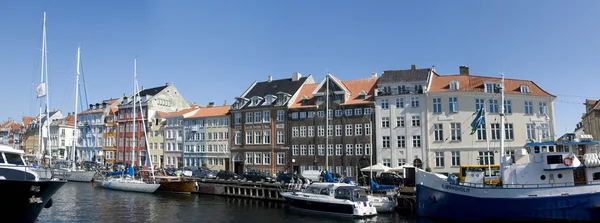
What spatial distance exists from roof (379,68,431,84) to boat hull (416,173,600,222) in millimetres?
21154

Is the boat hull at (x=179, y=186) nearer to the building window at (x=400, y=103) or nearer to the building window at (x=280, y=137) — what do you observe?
the building window at (x=280, y=137)

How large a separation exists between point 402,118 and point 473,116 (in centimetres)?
774

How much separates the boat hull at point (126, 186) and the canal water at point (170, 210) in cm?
136

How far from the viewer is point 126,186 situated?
53312mm

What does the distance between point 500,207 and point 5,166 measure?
102 ft

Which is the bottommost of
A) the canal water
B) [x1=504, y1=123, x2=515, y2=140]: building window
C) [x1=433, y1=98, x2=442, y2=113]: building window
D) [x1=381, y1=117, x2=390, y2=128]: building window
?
the canal water

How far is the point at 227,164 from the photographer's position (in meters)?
67.9

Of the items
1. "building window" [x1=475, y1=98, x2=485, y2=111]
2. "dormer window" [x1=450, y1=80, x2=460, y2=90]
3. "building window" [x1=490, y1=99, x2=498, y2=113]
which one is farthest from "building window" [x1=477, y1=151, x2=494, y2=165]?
"dormer window" [x1=450, y1=80, x2=460, y2=90]

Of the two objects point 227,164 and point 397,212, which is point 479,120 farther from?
point 227,164

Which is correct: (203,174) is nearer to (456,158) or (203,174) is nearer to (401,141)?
(401,141)

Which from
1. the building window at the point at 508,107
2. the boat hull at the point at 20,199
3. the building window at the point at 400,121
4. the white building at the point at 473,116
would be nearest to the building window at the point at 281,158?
the building window at the point at 400,121

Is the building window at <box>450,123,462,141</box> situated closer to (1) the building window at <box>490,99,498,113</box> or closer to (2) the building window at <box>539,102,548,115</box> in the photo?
(1) the building window at <box>490,99,498,113</box>

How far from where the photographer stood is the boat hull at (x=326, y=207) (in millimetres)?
33344

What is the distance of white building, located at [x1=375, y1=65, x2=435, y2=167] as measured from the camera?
5131 centimetres
